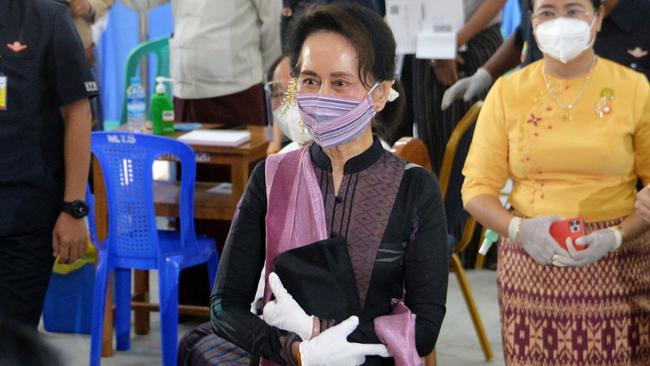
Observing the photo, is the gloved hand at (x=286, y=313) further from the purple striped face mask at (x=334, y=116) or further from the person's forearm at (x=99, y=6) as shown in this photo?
the person's forearm at (x=99, y=6)

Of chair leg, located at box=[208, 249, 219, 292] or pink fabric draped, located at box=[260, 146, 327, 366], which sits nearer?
pink fabric draped, located at box=[260, 146, 327, 366]

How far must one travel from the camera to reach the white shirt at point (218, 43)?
553cm

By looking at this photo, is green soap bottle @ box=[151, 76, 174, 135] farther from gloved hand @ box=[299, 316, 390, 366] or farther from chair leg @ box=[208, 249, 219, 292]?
gloved hand @ box=[299, 316, 390, 366]

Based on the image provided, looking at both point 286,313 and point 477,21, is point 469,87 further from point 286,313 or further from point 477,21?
point 286,313

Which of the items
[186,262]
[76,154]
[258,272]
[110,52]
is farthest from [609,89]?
[110,52]

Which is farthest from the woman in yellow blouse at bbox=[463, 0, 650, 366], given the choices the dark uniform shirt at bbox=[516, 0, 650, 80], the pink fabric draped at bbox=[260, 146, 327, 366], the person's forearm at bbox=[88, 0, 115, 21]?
the person's forearm at bbox=[88, 0, 115, 21]

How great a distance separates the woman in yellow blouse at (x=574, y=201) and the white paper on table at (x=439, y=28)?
173cm

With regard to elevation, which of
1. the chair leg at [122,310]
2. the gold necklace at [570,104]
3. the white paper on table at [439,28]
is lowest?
the chair leg at [122,310]

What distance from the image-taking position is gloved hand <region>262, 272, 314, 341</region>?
2.27m

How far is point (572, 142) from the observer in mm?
3082

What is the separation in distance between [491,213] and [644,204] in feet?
1.37

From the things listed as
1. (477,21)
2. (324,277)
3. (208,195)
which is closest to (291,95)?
(324,277)

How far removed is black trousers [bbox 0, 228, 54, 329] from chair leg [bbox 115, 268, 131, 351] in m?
1.25

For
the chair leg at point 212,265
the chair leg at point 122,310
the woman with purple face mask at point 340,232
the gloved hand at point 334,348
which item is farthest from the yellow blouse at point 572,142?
the chair leg at point 122,310
